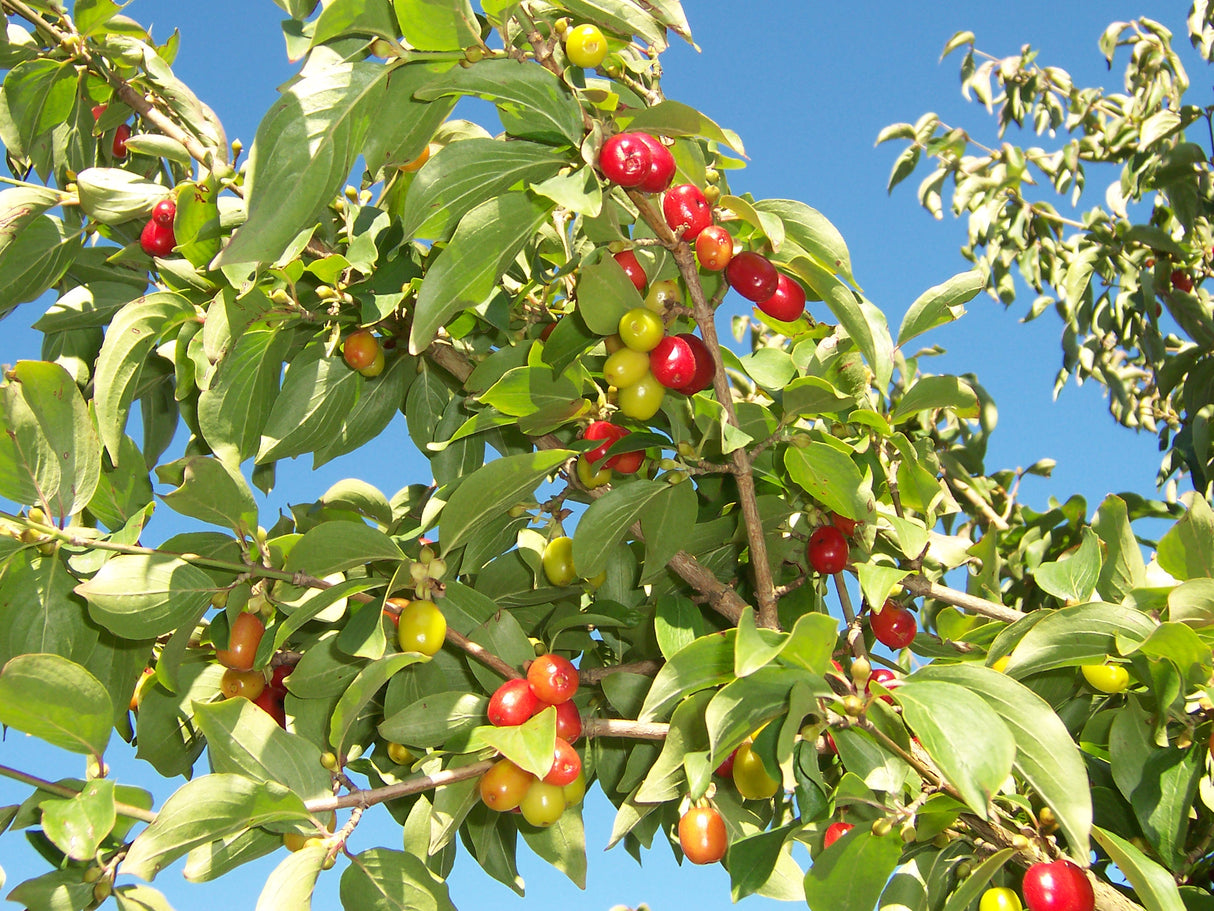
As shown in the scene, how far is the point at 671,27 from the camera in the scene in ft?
5.73

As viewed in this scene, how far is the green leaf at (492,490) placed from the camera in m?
1.87

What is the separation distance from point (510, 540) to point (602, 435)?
42 cm

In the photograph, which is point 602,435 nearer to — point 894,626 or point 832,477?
point 832,477

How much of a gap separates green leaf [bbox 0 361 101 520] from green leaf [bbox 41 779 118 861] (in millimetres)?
626

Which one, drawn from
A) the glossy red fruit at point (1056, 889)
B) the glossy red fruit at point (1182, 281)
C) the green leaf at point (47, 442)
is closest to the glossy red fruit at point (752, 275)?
the glossy red fruit at point (1056, 889)

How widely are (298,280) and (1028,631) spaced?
1823 mm

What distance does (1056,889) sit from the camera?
1.75 meters

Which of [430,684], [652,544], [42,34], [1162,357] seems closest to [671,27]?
[652,544]

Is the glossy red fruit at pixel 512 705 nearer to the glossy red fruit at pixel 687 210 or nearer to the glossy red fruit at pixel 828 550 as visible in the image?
the glossy red fruit at pixel 828 550

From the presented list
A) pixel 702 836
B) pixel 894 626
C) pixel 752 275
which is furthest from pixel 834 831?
pixel 752 275

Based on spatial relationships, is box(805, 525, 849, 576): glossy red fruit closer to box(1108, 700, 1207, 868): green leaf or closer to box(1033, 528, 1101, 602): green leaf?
box(1033, 528, 1101, 602): green leaf

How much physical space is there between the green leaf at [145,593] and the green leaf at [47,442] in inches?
9.1

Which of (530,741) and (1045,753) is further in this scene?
(530,741)

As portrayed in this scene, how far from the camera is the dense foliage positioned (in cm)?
170
